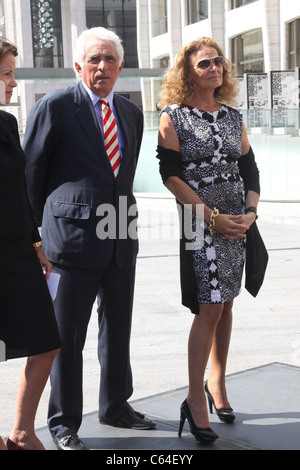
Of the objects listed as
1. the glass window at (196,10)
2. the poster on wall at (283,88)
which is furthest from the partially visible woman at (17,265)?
the glass window at (196,10)

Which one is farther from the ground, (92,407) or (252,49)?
(252,49)

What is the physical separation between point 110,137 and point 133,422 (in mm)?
1533

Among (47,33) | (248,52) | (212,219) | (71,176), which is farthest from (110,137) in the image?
(47,33)

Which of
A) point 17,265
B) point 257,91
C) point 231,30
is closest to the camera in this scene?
point 17,265

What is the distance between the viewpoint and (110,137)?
3822 mm

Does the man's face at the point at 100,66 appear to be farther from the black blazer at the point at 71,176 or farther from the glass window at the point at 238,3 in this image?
the glass window at the point at 238,3

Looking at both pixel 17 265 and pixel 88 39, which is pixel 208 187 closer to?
pixel 88 39

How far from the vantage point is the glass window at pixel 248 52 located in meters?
35.4

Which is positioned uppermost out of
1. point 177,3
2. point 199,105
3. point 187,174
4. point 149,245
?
point 177,3

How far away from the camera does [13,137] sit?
3.28 meters

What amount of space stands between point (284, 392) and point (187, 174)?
1.56 metres

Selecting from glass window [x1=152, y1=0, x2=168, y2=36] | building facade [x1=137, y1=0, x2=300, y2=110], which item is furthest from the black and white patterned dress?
glass window [x1=152, y1=0, x2=168, y2=36]
